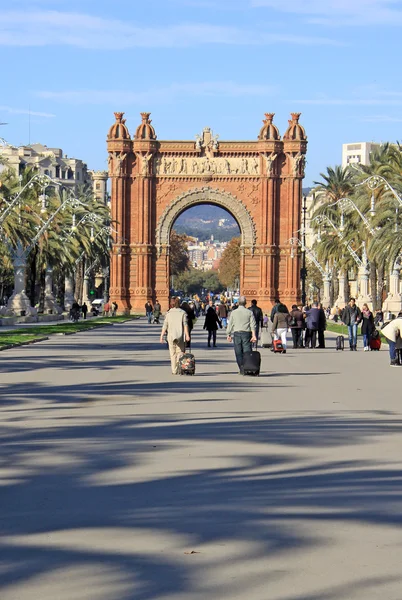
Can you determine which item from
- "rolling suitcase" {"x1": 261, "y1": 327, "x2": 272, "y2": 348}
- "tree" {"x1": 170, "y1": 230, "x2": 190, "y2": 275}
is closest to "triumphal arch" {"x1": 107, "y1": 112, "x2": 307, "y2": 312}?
"rolling suitcase" {"x1": 261, "y1": 327, "x2": 272, "y2": 348}

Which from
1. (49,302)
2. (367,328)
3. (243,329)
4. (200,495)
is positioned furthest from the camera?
(49,302)

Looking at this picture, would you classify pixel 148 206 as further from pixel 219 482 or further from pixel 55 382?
pixel 219 482

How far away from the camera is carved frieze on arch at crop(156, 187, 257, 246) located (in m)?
95.2

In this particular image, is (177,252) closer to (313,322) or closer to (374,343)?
(313,322)

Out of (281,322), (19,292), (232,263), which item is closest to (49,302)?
(19,292)

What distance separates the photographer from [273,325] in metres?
37.9

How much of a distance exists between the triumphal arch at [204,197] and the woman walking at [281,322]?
185ft

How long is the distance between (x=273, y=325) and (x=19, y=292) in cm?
3342

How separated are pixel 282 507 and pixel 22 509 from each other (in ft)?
6.45

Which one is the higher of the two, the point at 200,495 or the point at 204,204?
the point at 204,204

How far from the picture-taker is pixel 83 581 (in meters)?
6.86

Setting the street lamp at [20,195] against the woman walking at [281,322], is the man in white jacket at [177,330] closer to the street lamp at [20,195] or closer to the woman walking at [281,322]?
the woman walking at [281,322]

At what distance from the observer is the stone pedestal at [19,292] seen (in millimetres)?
66812

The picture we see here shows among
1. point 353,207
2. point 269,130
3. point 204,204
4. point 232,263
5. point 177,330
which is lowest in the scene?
point 177,330
